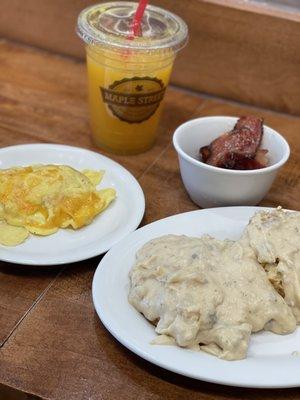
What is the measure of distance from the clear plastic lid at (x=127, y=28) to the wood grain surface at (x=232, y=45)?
0.21 meters

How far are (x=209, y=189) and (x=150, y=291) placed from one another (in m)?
0.31

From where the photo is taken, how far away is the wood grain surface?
1.51 metres

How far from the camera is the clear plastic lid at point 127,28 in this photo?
1.26 metres

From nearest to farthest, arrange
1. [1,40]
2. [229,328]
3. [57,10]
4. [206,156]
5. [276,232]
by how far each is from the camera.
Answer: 1. [229,328]
2. [276,232]
3. [206,156]
4. [57,10]
5. [1,40]

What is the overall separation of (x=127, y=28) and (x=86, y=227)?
0.46 m

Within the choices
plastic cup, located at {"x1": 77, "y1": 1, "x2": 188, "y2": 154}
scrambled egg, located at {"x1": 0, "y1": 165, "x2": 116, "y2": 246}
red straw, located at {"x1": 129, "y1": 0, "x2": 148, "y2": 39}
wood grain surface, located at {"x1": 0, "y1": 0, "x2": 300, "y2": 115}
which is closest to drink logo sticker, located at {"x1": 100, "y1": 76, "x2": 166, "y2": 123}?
plastic cup, located at {"x1": 77, "y1": 1, "x2": 188, "y2": 154}

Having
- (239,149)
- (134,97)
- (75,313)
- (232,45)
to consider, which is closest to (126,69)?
(134,97)

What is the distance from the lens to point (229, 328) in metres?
0.85

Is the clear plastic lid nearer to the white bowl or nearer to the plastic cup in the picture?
the plastic cup

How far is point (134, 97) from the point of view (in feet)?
4.27

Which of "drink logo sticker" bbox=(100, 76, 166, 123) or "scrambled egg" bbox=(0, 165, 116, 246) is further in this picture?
"drink logo sticker" bbox=(100, 76, 166, 123)

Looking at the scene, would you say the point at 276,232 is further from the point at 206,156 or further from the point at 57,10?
the point at 57,10

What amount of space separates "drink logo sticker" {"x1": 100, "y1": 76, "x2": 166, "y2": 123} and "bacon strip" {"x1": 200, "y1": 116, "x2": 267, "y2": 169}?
0.18 meters

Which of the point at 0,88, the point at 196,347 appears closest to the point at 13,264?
the point at 196,347
